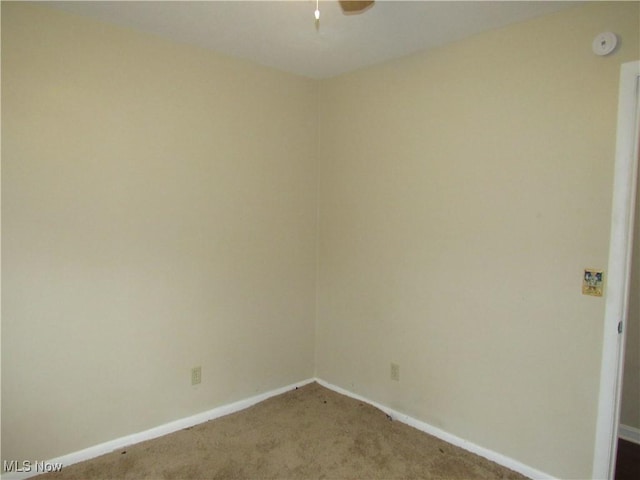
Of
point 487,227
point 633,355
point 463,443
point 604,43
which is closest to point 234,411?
point 463,443

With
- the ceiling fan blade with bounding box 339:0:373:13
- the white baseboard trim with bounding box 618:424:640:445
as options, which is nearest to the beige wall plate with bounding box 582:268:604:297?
the white baseboard trim with bounding box 618:424:640:445

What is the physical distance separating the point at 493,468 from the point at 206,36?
3021 mm

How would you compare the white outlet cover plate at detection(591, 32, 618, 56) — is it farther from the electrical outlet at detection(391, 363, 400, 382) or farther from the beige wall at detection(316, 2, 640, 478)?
the electrical outlet at detection(391, 363, 400, 382)

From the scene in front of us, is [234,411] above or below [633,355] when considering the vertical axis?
below

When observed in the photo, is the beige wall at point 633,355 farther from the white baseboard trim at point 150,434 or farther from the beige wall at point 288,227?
the white baseboard trim at point 150,434

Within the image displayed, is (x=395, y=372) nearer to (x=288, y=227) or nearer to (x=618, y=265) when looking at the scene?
(x=288, y=227)

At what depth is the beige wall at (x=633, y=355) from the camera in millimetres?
2719

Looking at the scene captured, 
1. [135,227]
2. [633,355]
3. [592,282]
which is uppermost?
[135,227]

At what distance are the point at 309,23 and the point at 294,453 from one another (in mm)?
2481

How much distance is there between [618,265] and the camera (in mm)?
1905

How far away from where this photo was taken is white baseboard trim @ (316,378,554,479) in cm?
222

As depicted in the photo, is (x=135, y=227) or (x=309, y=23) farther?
(x=135, y=227)

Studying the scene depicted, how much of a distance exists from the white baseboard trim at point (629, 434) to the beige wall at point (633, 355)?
2cm

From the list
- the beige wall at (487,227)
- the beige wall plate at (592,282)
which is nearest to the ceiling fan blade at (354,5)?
the beige wall at (487,227)
